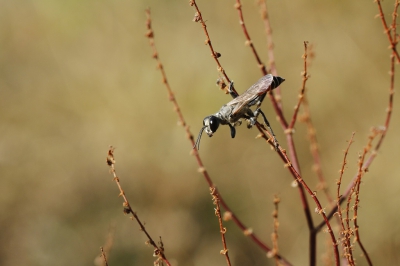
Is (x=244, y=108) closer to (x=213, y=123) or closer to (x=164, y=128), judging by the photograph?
(x=213, y=123)

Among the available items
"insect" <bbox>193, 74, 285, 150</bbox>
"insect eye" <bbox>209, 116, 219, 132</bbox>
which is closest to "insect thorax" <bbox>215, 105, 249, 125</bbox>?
"insect" <bbox>193, 74, 285, 150</bbox>

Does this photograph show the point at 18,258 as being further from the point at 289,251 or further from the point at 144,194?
the point at 289,251

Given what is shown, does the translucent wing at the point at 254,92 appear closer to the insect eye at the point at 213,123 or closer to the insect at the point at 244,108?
the insect at the point at 244,108

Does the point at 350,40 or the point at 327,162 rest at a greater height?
the point at 350,40

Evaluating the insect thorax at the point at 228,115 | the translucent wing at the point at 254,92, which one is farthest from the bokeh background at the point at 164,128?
the translucent wing at the point at 254,92

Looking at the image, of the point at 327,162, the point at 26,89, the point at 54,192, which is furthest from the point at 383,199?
the point at 26,89

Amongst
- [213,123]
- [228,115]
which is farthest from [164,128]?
[213,123]
